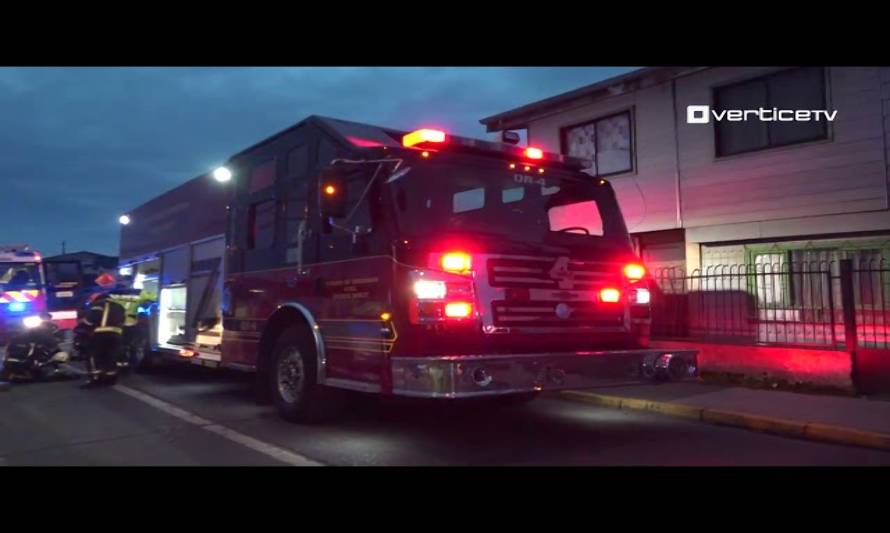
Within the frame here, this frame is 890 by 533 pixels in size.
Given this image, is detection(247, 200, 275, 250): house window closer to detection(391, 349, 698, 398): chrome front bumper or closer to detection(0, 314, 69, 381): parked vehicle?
detection(391, 349, 698, 398): chrome front bumper

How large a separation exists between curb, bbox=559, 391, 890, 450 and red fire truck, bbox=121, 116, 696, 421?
1.45 metres

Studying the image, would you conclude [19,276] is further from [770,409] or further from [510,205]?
[770,409]

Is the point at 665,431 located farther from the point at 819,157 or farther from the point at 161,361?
the point at 161,361

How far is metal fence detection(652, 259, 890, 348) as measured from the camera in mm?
8680

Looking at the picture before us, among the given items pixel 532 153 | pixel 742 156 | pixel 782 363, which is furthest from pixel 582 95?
pixel 532 153

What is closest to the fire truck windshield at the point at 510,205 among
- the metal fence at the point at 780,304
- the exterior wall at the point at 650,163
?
the metal fence at the point at 780,304

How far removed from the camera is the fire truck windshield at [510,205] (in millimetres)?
5426

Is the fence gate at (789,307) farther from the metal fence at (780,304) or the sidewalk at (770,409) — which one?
the sidewalk at (770,409)

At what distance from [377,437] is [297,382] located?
0.99 m

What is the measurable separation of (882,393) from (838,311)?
64.1 inches

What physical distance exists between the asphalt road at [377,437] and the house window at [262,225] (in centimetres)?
179

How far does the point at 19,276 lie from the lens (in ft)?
48.4
